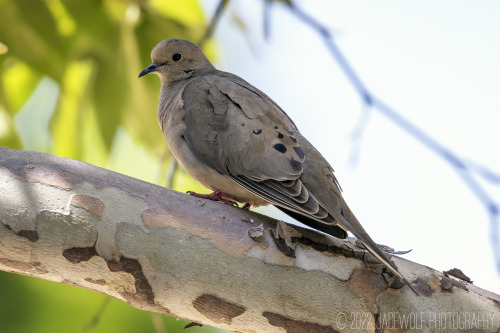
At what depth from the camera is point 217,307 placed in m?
1.79

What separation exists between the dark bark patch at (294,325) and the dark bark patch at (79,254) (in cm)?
52

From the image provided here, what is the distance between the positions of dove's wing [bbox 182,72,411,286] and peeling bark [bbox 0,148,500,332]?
0.69 ft

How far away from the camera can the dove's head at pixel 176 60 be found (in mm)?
3029

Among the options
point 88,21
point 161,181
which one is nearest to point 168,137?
point 161,181

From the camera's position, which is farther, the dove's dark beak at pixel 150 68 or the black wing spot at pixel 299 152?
the dove's dark beak at pixel 150 68

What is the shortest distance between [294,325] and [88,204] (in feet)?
2.25

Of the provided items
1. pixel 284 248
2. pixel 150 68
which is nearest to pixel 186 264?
pixel 284 248

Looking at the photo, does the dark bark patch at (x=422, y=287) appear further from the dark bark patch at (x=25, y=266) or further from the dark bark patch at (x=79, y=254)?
the dark bark patch at (x=25, y=266)

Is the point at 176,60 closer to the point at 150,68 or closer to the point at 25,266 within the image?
the point at 150,68

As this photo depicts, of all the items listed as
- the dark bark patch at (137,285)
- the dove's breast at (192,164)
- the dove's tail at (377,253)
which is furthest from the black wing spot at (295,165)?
the dark bark patch at (137,285)

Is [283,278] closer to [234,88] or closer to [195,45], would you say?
[234,88]

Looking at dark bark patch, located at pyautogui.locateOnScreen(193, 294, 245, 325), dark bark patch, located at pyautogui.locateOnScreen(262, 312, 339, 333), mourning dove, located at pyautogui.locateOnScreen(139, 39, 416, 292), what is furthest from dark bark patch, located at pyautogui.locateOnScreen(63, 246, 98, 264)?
mourning dove, located at pyautogui.locateOnScreen(139, 39, 416, 292)

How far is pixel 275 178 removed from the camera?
2191 mm

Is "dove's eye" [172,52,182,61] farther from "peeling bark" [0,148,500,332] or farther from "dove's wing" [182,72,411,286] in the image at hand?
"peeling bark" [0,148,500,332]
